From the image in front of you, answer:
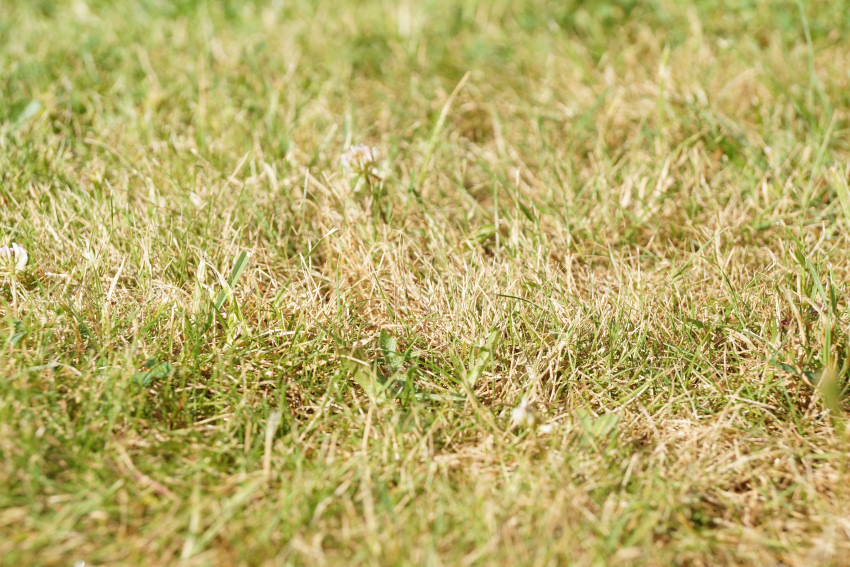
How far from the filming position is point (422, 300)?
2.08m

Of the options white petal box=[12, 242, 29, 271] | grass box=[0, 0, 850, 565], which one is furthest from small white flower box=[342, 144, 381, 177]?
white petal box=[12, 242, 29, 271]

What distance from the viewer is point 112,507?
1465 millimetres

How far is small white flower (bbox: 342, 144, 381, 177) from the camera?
238 centimetres

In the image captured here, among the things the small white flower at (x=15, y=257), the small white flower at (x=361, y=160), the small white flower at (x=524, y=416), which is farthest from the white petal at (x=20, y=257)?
the small white flower at (x=524, y=416)

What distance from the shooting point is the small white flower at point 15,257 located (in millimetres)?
1986

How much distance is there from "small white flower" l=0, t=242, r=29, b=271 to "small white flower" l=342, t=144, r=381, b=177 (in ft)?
2.98

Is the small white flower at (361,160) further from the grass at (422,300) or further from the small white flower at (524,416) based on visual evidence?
the small white flower at (524,416)

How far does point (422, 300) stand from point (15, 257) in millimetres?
1050

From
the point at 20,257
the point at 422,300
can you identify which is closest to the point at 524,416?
the point at 422,300

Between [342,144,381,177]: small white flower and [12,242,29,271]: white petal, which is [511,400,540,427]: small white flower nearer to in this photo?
[342,144,381,177]: small white flower

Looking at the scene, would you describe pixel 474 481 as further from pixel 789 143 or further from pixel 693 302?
pixel 789 143

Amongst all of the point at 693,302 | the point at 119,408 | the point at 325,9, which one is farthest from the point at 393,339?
the point at 325,9

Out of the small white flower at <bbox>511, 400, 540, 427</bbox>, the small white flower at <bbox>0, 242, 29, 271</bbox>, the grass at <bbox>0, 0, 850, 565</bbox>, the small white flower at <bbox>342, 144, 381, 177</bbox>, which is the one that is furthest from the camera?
the small white flower at <bbox>342, 144, 381, 177</bbox>

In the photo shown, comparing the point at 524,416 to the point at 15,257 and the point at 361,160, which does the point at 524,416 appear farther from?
the point at 15,257
